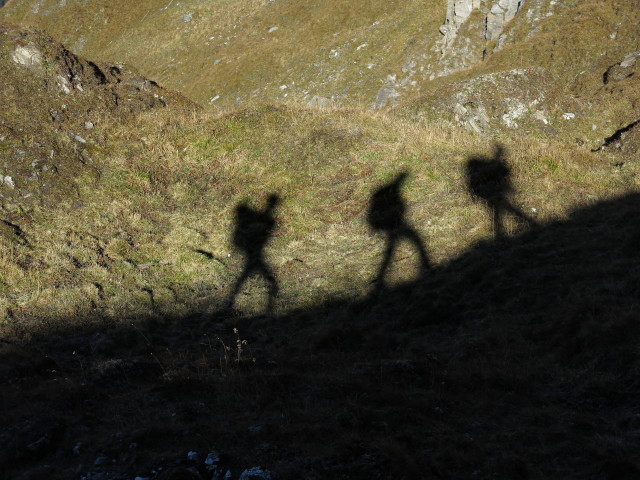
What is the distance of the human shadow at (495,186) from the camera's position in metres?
12.8

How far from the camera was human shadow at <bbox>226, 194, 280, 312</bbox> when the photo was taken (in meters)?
12.1

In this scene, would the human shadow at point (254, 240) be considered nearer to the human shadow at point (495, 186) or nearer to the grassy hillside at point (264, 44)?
the human shadow at point (495, 186)

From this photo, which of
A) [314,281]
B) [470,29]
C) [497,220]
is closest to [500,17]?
[470,29]

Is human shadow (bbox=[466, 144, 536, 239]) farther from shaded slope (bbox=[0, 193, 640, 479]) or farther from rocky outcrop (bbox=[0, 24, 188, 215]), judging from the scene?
rocky outcrop (bbox=[0, 24, 188, 215])

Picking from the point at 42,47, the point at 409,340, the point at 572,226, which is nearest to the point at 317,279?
the point at 409,340

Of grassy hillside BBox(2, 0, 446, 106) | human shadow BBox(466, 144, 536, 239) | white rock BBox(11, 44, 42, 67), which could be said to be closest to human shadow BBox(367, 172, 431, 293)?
human shadow BBox(466, 144, 536, 239)

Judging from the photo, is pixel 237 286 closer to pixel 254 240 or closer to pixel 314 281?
pixel 314 281

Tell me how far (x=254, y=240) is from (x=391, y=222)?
3.93 metres

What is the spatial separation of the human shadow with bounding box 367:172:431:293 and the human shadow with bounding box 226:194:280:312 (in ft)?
9.18

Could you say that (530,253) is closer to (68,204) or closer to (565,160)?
(565,160)

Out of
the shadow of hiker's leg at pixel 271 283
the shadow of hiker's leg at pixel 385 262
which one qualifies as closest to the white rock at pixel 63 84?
the shadow of hiker's leg at pixel 271 283

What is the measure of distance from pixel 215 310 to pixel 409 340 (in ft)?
15.0

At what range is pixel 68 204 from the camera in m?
15.4

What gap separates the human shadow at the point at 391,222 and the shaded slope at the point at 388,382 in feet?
2.67
